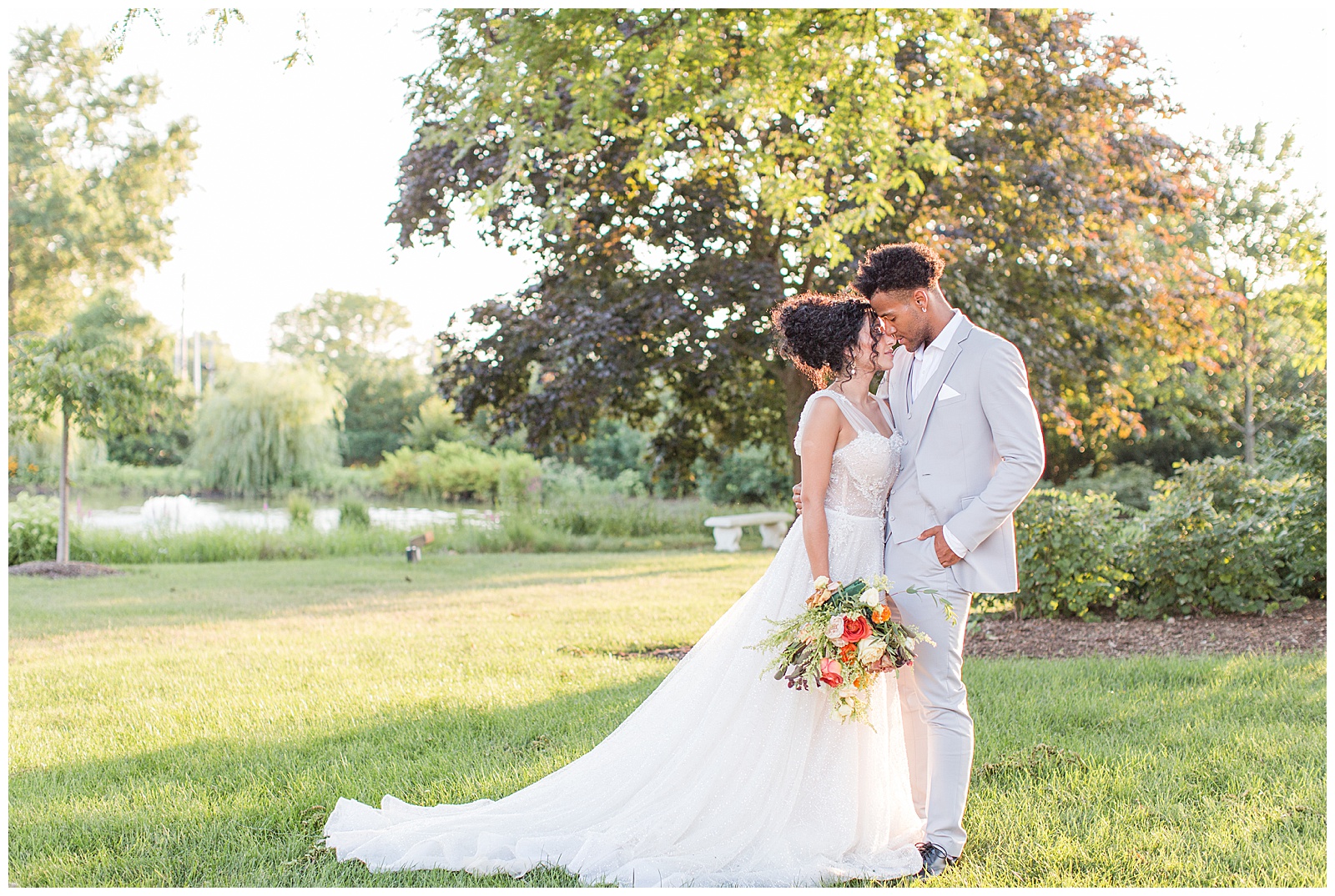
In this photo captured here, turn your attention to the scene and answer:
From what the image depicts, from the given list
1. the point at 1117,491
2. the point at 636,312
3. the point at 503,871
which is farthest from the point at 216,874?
the point at 1117,491

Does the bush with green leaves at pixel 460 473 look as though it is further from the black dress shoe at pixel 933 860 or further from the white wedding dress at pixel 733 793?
the black dress shoe at pixel 933 860

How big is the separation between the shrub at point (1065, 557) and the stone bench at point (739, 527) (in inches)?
312

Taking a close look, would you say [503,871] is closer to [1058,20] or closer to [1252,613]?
[1252,613]

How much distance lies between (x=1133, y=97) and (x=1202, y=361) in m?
3.39

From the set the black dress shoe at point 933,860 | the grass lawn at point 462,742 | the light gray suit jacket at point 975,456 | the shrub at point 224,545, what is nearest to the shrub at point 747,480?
the shrub at point 224,545

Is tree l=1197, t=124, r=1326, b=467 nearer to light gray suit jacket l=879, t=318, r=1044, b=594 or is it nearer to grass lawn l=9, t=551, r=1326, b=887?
grass lawn l=9, t=551, r=1326, b=887

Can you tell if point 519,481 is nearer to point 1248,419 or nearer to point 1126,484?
point 1126,484

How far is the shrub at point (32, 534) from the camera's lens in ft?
43.4

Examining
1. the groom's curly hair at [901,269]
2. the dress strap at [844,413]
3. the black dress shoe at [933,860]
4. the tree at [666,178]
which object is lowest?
the black dress shoe at [933,860]

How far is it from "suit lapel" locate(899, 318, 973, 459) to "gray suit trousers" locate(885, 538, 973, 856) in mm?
374

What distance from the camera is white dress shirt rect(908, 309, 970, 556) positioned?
3.08m

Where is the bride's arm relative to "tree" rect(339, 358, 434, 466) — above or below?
below

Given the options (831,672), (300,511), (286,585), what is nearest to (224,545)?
(300,511)

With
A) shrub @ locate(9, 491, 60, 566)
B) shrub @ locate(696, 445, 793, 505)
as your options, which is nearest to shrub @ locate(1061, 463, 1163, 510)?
shrub @ locate(696, 445, 793, 505)
